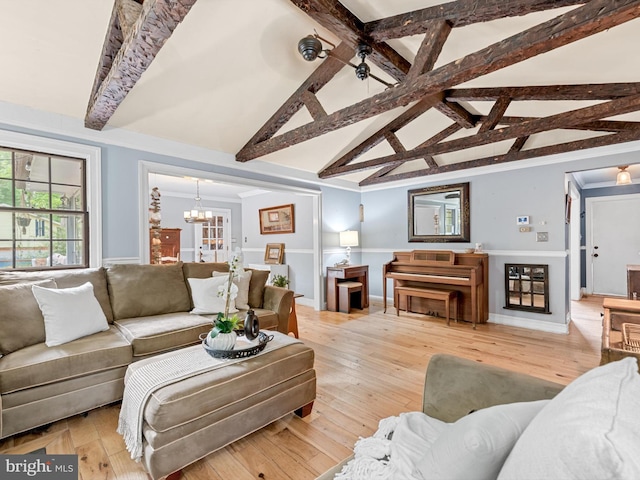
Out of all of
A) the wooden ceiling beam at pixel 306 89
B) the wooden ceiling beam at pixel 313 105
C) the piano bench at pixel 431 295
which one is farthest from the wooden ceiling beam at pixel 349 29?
the piano bench at pixel 431 295

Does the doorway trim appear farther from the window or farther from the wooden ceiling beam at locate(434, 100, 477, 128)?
the window

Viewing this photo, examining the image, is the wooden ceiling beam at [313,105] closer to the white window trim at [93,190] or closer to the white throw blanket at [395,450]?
the white window trim at [93,190]

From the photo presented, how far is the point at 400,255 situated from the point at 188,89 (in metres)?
3.67

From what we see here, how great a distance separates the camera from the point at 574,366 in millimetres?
2830

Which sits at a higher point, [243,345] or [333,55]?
[333,55]

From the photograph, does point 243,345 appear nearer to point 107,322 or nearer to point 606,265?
point 107,322

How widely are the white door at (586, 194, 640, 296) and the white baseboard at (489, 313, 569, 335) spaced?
11.0 ft

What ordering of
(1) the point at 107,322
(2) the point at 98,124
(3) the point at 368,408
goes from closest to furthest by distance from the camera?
(3) the point at 368,408, (1) the point at 107,322, (2) the point at 98,124

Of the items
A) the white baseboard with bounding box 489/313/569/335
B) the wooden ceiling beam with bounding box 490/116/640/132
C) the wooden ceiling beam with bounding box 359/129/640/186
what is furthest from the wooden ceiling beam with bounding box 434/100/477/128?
the white baseboard with bounding box 489/313/569/335

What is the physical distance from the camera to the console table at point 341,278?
4973mm

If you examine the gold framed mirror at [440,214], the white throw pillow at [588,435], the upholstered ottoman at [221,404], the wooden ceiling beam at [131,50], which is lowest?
the upholstered ottoman at [221,404]

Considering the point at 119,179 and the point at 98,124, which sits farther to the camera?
the point at 119,179

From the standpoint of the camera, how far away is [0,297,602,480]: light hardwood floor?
5.43 feet

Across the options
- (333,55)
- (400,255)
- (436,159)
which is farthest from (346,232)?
(333,55)
